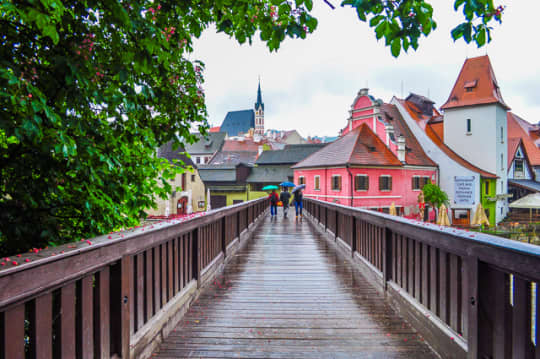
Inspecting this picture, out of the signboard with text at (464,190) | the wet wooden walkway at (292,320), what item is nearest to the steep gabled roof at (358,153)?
the signboard with text at (464,190)

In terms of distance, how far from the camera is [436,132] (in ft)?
133

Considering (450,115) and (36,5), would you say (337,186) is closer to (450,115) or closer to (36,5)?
(450,115)

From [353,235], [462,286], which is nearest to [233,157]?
[353,235]

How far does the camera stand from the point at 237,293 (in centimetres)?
426

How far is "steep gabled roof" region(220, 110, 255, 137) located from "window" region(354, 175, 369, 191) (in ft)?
308

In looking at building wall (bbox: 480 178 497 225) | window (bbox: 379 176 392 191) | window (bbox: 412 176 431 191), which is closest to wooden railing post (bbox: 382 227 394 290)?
window (bbox: 379 176 392 191)

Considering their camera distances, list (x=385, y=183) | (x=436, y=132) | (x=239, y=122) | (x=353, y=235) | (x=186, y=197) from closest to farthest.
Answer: (x=353, y=235) → (x=385, y=183) → (x=436, y=132) → (x=186, y=197) → (x=239, y=122)

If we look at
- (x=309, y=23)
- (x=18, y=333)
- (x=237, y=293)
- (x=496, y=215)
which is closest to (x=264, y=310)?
(x=237, y=293)

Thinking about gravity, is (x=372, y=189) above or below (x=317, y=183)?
below

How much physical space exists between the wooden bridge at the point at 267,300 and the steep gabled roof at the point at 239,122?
391 feet

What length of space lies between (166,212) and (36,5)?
4257cm

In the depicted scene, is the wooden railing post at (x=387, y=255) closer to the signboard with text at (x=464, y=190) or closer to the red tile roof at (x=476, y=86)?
the signboard with text at (x=464, y=190)

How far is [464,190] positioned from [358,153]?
483 inches

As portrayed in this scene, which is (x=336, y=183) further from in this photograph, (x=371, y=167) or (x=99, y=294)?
(x=99, y=294)
